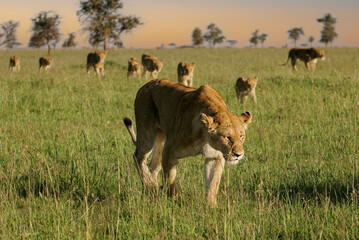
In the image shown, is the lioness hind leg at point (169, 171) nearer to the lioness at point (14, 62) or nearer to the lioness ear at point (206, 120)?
the lioness ear at point (206, 120)

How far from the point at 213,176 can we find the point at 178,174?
2.87 feet

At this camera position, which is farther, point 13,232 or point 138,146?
point 138,146

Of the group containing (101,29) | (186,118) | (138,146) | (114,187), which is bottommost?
(114,187)

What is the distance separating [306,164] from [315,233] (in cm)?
167

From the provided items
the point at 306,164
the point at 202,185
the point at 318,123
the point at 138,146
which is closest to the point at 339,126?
the point at 318,123

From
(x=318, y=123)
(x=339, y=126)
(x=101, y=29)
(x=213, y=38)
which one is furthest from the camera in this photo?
(x=213, y=38)

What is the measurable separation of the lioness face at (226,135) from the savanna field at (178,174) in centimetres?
24

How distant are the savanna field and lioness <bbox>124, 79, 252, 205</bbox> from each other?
8.0 inches

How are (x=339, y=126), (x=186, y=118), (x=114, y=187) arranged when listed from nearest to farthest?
1. (x=186, y=118)
2. (x=114, y=187)
3. (x=339, y=126)

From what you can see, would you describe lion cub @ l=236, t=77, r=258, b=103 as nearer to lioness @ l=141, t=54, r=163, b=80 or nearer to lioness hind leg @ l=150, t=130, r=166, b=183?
lioness hind leg @ l=150, t=130, r=166, b=183

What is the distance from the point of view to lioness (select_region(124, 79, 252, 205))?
2.89 m

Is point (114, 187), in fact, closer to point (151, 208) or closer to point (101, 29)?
point (151, 208)

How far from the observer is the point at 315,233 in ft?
8.98

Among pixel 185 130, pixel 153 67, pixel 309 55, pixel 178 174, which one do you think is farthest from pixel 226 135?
pixel 309 55
